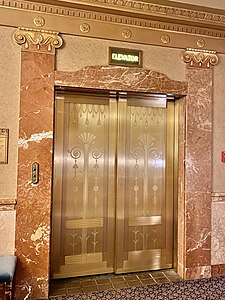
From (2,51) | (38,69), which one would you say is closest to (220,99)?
(38,69)

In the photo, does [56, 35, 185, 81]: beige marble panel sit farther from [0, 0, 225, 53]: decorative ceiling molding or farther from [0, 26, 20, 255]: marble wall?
[0, 26, 20, 255]: marble wall

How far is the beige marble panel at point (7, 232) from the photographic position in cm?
301

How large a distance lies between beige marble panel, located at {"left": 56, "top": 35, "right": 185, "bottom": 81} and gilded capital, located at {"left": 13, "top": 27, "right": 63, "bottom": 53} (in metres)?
0.09

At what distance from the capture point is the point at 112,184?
3615mm

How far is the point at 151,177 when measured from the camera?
3.75m

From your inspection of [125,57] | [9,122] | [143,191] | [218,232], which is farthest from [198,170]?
[9,122]

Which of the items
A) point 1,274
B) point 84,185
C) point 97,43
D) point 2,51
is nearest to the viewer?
point 1,274

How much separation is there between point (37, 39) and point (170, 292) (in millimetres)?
3085

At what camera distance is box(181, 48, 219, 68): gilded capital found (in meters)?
3.59

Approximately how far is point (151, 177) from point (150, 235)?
74cm

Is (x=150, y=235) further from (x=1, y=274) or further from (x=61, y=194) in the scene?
(x=1, y=274)

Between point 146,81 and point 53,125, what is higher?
point 146,81

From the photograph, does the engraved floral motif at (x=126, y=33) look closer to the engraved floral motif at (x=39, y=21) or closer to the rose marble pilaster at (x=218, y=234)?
the engraved floral motif at (x=39, y=21)

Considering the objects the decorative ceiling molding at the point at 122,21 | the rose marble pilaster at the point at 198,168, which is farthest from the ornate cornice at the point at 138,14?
the rose marble pilaster at the point at 198,168
